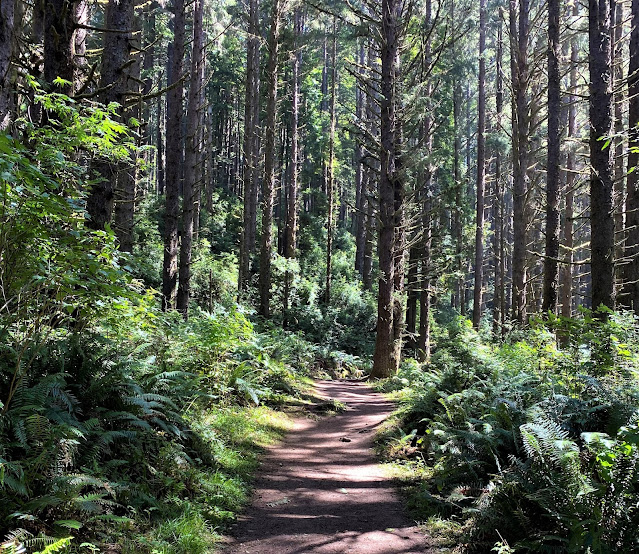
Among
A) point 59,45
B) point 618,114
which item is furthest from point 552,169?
point 59,45

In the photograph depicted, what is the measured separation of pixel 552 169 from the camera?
12.4 meters

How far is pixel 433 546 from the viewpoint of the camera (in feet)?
12.9

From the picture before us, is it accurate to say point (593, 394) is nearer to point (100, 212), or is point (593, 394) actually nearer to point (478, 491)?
point (478, 491)

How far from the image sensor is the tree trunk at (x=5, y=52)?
3.52 metres

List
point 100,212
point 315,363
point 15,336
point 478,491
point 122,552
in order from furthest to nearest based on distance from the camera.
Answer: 1. point 315,363
2. point 100,212
3. point 478,491
4. point 15,336
5. point 122,552

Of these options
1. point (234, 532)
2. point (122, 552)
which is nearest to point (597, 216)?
point (234, 532)

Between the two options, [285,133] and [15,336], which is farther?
[285,133]

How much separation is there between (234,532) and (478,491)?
7.58ft

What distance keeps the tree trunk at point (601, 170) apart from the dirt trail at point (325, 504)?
504 cm

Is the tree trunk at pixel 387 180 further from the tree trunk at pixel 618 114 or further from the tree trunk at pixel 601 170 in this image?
the tree trunk at pixel 618 114

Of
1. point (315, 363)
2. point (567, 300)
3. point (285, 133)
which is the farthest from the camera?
point (285, 133)

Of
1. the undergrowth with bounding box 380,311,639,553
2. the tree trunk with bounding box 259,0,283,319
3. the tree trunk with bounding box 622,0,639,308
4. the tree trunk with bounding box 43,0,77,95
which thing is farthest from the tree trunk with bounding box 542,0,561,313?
the tree trunk with bounding box 43,0,77,95

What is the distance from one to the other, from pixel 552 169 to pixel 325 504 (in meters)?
11.0

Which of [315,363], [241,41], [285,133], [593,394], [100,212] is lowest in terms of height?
[315,363]
